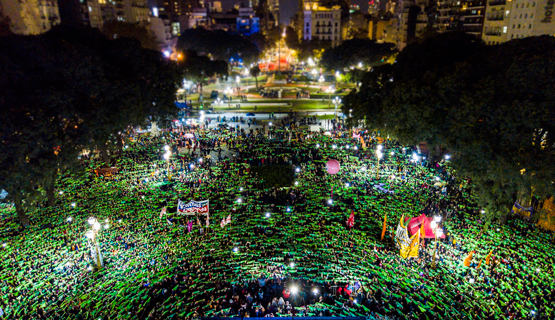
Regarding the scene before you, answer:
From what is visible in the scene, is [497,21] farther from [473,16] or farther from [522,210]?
[522,210]

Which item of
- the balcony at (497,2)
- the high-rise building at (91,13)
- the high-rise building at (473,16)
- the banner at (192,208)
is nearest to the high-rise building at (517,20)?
the balcony at (497,2)

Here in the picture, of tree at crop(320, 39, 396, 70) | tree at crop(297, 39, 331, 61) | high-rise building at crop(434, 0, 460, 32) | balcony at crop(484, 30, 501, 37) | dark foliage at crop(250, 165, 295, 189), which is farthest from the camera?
tree at crop(297, 39, 331, 61)

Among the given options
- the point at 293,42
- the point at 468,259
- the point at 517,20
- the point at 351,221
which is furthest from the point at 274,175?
the point at 293,42

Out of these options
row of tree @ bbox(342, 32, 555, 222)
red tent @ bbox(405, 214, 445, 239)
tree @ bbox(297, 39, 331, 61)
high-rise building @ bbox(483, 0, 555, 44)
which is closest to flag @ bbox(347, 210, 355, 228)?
red tent @ bbox(405, 214, 445, 239)

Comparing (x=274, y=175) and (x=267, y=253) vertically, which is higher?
(x=274, y=175)

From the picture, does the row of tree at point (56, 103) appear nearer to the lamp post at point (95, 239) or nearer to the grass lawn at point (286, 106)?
the lamp post at point (95, 239)

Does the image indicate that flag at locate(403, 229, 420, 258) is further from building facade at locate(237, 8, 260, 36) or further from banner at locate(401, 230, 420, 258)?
building facade at locate(237, 8, 260, 36)

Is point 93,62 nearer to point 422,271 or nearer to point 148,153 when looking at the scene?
point 148,153

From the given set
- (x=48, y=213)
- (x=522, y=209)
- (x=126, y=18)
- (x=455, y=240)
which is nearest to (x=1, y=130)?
(x=48, y=213)
